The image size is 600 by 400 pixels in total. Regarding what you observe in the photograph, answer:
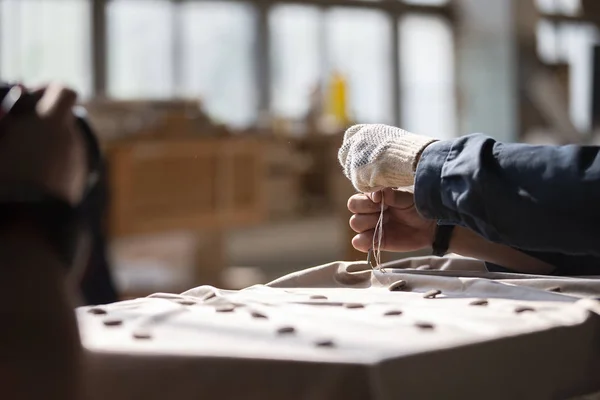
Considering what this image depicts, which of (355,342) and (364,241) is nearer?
(355,342)

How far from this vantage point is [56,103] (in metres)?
0.51

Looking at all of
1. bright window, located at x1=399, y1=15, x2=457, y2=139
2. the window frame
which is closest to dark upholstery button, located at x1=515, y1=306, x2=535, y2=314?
the window frame

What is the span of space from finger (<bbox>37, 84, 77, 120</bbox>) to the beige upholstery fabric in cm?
15

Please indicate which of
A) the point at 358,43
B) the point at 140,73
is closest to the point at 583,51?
the point at 358,43

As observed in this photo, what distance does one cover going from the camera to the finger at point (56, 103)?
0.50 meters

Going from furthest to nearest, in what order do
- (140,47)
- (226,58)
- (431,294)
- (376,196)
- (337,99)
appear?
(226,58) < (140,47) < (337,99) < (376,196) < (431,294)

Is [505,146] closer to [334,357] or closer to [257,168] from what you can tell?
[334,357]

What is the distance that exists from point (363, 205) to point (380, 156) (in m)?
0.10

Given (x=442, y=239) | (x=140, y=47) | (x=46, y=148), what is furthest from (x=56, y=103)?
(x=140, y=47)

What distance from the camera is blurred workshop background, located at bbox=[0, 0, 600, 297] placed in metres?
3.17

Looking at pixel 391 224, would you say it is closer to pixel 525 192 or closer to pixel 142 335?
pixel 525 192

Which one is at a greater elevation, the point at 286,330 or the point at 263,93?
the point at 263,93

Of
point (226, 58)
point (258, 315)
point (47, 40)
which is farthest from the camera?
point (226, 58)

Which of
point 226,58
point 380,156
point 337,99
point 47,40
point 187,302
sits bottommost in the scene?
point 187,302
